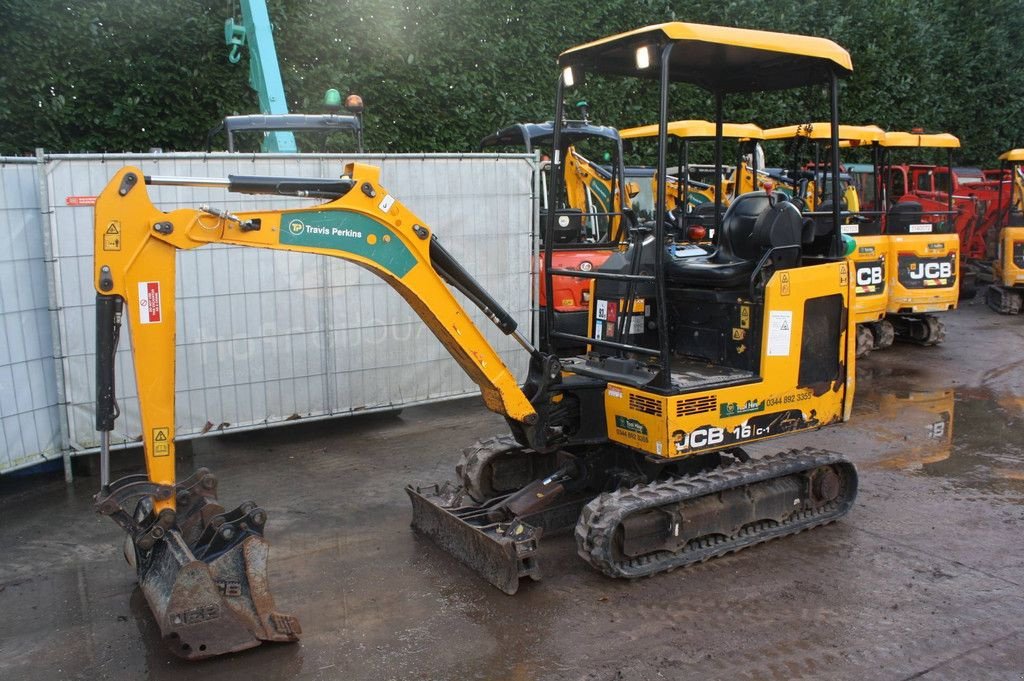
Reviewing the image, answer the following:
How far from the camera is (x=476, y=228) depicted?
838 cm

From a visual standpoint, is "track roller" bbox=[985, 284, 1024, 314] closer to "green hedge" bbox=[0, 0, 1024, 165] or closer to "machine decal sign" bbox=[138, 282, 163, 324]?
Answer: "green hedge" bbox=[0, 0, 1024, 165]

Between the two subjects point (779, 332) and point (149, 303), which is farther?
point (779, 332)

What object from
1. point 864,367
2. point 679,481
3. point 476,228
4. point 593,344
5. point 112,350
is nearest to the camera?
point 112,350

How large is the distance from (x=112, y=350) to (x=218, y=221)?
73 centimetres

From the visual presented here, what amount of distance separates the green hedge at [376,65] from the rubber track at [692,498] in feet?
7.77

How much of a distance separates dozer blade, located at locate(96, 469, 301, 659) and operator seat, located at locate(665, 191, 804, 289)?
291cm

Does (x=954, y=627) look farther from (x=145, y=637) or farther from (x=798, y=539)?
(x=145, y=637)

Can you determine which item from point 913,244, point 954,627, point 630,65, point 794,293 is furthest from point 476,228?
point 913,244

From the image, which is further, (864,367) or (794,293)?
(864,367)

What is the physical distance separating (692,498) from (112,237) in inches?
130

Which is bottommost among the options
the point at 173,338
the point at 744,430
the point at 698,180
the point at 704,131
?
the point at 744,430

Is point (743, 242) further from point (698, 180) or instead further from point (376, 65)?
point (698, 180)

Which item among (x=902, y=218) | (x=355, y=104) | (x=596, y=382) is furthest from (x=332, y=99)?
(x=902, y=218)

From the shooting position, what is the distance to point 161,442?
422 cm
